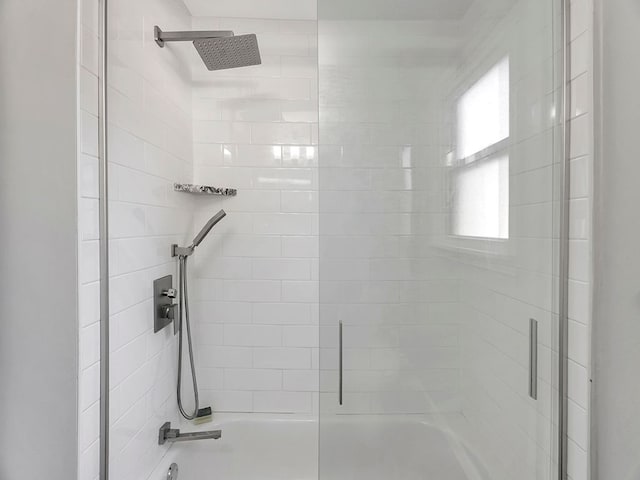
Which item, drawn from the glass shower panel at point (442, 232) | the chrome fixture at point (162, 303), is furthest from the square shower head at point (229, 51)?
the chrome fixture at point (162, 303)

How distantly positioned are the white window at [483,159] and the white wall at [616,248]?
0.20m

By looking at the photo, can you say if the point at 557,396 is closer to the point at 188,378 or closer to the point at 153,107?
the point at 188,378

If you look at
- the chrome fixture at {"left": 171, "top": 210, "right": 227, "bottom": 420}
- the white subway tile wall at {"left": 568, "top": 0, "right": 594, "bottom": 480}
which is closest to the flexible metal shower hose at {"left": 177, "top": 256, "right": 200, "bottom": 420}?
the chrome fixture at {"left": 171, "top": 210, "right": 227, "bottom": 420}

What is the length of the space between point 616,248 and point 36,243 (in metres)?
1.34

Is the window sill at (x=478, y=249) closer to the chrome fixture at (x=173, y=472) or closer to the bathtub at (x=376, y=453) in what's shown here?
the bathtub at (x=376, y=453)

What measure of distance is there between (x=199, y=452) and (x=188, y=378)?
32cm

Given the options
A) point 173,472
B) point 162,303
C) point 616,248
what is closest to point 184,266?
point 162,303

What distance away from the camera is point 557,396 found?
811mm

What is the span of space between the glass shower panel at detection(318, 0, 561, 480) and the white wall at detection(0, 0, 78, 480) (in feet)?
2.27

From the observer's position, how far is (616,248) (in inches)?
27.3

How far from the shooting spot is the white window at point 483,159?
34.2 inches

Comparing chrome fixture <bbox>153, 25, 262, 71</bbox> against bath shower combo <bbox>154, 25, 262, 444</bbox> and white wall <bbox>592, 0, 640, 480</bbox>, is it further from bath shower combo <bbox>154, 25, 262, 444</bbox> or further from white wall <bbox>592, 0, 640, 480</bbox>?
white wall <bbox>592, 0, 640, 480</bbox>

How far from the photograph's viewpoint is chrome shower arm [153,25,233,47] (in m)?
1.12

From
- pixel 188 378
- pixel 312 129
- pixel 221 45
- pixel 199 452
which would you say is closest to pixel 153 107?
pixel 221 45
